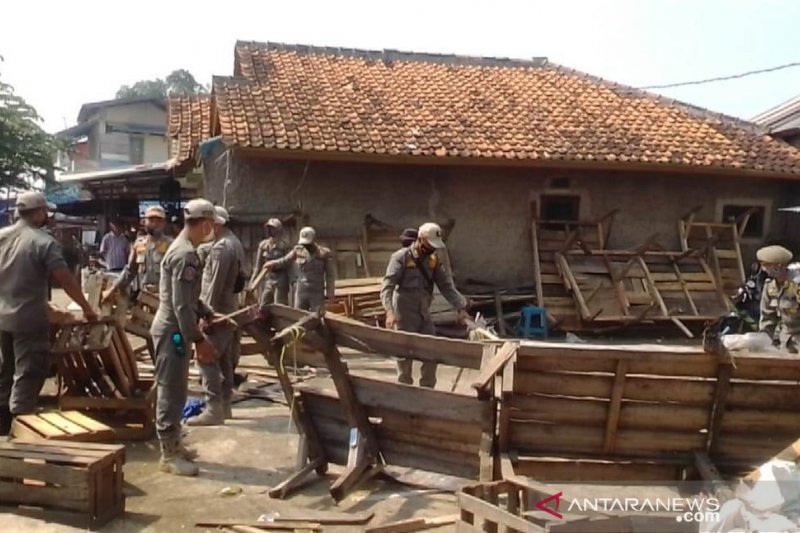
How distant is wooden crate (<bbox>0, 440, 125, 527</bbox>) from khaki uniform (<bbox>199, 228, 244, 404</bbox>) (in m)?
1.69

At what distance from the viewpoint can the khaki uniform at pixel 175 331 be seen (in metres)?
4.76

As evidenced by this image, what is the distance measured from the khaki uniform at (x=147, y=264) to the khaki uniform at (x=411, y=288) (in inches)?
108

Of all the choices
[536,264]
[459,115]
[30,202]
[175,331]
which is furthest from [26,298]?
[459,115]

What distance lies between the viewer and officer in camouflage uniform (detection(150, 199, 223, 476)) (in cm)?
477

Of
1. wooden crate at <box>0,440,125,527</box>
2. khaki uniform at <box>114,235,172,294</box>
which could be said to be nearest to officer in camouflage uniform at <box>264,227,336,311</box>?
khaki uniform at <box>114,235,172,294</box>

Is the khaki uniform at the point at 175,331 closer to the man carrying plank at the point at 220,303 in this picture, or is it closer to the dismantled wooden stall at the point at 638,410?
the man carrying plank at the point at 220,303

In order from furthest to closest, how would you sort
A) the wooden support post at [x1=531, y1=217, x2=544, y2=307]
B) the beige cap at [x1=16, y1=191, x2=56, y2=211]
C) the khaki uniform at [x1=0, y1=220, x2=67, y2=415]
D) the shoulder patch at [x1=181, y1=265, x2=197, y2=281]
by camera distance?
the wooden support post at [x1=531, y1=217, x2=544, y2=307]
the beige cap at [x1=16, y1=191, x2=56, y2=211]
the khaki uniform at [x1=0, y1=220, x2=67, y2=415]
the shoulder patch at [x1=181, y1=265, x2=197, y2=281]

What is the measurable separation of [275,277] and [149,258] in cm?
173

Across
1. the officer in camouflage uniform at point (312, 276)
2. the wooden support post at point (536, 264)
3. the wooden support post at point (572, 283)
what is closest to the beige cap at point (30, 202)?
the officer in camouflage uniform at point (312, 276)

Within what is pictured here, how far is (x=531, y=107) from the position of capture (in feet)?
45.5

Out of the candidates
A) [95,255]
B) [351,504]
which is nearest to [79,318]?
[351,504]

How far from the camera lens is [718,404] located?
3.92 m

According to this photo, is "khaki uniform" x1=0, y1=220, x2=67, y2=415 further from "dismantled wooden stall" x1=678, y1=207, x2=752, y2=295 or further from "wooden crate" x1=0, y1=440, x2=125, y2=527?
"dismantled wooden stall" x1=678, y1=207, x2=752, y2=295

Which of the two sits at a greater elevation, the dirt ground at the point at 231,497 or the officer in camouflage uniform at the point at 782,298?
the officer in camouflage uniform at the point at 782,298
